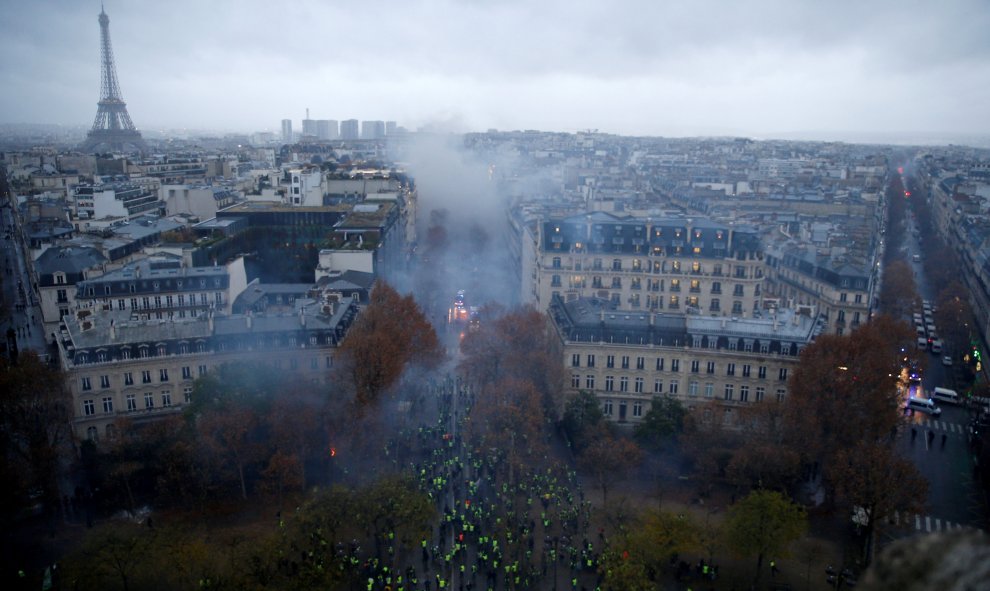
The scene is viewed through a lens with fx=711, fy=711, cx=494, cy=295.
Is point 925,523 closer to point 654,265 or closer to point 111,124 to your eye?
point 654,265

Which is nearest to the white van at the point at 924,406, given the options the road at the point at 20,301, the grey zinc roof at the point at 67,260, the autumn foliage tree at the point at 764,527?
the autumn foliage tree at the point at 764,527

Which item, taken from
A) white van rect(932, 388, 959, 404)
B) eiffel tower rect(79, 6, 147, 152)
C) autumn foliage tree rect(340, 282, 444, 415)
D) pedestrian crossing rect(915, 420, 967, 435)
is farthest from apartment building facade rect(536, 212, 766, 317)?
eiffel tower rect(79, 6, 147, 152)

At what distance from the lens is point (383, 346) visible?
112 feet

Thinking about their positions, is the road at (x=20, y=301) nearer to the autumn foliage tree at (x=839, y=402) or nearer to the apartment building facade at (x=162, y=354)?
the apartment building facade at (x=162, y=354)

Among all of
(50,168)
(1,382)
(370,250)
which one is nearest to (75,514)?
(1,382)

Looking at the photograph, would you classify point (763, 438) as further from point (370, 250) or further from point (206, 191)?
point (206, 191)

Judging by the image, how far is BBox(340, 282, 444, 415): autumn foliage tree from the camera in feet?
109

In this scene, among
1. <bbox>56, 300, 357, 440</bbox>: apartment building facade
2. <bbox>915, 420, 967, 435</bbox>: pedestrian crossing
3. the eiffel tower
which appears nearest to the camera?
<bbox>56, 300, 357, 440</bbox>: apartment building facade

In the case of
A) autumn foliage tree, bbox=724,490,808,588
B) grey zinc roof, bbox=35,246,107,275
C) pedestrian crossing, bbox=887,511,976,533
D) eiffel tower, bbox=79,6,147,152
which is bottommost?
pedestrian crossing, bbox=887,511,976,533

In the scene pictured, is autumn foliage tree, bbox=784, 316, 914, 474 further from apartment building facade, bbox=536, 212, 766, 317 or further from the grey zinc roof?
the grey zinc roof

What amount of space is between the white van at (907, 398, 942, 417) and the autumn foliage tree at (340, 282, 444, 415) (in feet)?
86.8

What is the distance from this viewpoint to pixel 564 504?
28.6 m

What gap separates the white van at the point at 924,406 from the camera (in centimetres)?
3922

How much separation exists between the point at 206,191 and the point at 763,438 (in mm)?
64811
